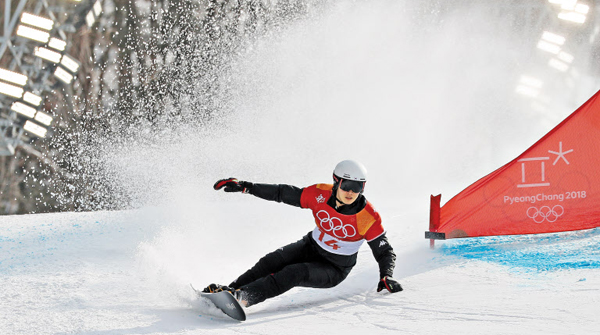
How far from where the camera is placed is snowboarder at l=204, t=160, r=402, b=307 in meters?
3.13

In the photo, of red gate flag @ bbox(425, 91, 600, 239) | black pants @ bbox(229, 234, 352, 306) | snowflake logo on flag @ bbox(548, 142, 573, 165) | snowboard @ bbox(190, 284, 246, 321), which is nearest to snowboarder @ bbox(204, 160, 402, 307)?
black pants @ bbox(229, 234, 352, 306)

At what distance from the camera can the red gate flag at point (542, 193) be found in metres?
4.02

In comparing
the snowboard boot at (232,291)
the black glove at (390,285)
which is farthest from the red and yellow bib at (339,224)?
the snowboard boot at (232,291)

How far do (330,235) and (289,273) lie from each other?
0.39 meters

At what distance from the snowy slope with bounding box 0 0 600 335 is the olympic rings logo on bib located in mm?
415

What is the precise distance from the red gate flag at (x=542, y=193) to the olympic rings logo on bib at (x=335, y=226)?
3.97 feet

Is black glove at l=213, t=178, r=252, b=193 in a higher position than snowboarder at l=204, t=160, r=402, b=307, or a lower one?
higher

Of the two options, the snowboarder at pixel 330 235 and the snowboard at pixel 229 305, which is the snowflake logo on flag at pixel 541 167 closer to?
the snowboarder at pixel 330 235

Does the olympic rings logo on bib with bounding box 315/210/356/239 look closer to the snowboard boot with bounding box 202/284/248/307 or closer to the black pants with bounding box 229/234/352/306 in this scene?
the black pants with bounding box 229/234/352/306

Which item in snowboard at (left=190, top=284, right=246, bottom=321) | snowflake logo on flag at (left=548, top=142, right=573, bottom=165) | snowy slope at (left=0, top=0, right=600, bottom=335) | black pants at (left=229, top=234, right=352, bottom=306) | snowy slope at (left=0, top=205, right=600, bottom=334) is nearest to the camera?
snowy slope at (left=0, top=205, right=600, bottom=334)

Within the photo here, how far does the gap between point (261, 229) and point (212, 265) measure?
1.57 m

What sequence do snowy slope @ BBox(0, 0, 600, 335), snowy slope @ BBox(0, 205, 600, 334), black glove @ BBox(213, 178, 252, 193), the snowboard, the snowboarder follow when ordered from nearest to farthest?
snowy slope @ BBox(0, 205, 600, 334)
the snowboard
snowy slope @ BBox(0, 0, 600, 335)
the snowboarder
black glove @ BBox(213, 178, 252, 193)

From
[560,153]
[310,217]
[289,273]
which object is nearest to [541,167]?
[560,153]

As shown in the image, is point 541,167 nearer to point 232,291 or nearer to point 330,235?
point 330,235
